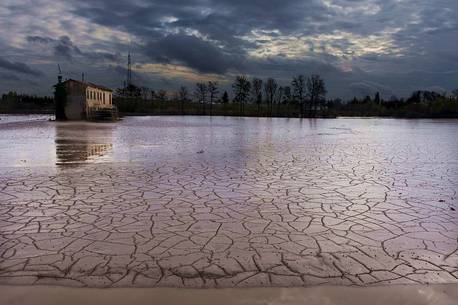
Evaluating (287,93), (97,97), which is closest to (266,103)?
(287,93)

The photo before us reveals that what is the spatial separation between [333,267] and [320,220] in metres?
1.59

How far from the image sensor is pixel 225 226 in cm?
527

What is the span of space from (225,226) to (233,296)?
1.86 metres

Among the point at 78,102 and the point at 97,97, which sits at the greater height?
the point at 97,97

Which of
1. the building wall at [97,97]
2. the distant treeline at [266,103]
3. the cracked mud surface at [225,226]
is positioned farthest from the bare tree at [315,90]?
the cracked mud surface at [225,226]

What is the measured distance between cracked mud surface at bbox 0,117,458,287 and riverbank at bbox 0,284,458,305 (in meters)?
0.13

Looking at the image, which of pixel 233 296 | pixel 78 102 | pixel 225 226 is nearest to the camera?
pixel 233 296

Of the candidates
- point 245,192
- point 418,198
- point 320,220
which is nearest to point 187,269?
point 320,220

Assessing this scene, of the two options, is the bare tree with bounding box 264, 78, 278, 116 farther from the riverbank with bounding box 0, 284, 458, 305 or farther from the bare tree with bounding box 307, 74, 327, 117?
Result: the riverbank with bounding box 0, 284, 458, 305

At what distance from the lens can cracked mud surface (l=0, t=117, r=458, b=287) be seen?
3863mm

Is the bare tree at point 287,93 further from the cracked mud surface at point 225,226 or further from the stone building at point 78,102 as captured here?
the cracked mud surface at point 225,226

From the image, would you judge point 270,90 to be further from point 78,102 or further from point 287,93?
point 78,102

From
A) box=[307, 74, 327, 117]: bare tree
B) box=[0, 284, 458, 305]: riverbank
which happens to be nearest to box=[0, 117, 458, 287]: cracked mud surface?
box=[0, 284, 458, 305]: riverbank

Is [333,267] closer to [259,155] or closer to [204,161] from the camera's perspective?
[204,161]
